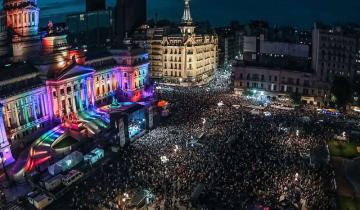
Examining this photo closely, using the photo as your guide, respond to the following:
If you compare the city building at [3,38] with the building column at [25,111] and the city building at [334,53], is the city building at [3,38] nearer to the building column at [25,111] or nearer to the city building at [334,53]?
the building column at [25,111]

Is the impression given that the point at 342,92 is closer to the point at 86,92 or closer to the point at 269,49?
the point at 269,49

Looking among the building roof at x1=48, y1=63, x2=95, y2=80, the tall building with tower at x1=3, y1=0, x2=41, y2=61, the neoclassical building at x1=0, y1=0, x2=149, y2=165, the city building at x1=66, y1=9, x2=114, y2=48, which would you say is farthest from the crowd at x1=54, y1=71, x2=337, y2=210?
the city building at x1=66, y1=9, x2=114, y2=48

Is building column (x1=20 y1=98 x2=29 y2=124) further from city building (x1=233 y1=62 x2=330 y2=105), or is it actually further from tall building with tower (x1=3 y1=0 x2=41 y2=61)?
city building (x1=233 y1=62 x2=330 y2=105)

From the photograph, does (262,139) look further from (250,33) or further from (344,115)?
(250,33)

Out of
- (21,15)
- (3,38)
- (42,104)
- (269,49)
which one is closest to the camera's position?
(42,104)

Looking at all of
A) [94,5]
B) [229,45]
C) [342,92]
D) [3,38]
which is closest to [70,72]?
[3,38]
